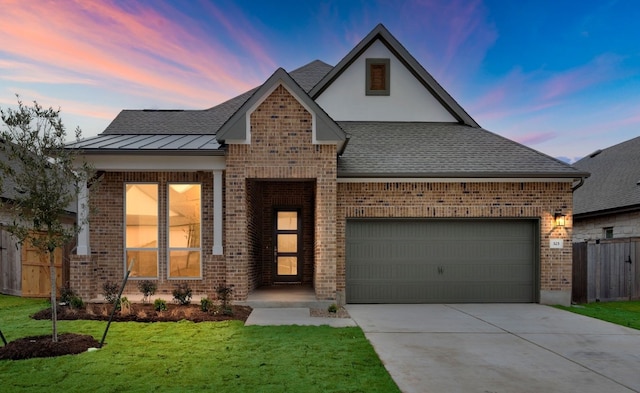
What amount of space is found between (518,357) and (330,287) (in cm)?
476

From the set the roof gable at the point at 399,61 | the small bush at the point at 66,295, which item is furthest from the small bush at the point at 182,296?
the roof gable at the point at 399,61

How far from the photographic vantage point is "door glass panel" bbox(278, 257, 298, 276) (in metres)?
13.8

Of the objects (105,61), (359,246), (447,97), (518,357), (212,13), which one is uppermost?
(212,13)

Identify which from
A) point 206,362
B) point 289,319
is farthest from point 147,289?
point 206,362

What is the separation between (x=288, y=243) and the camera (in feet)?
45.8

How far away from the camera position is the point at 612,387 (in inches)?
194

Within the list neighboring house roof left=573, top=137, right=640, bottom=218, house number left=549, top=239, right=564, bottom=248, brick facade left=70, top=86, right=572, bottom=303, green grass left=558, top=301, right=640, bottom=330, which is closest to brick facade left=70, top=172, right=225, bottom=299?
brick facade left=70, top=86, right=572, bottom=303

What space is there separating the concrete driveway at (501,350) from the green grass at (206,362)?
55cm

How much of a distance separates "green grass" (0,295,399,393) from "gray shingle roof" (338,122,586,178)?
15.6 feet

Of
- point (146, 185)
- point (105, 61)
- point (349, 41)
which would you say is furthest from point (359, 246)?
point (349, 41)

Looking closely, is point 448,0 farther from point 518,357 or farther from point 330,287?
point 518,357

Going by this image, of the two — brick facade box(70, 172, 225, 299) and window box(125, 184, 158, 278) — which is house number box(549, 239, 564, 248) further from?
window box(125, 184, 158, 278)

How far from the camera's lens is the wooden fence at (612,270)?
12.0m

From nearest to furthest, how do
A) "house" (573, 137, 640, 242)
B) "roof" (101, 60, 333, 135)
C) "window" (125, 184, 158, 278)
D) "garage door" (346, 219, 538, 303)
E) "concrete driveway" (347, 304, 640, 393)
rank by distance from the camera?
1. "concrete driveway" (347, 304, 640, 393)
2. "window" (125, 184, 158, 278)
3. "garage door" (346, 219, 538, 303)
4. "roof" (101, 60, 333, 135)
5. "house" (573, 137, 640, 242)
